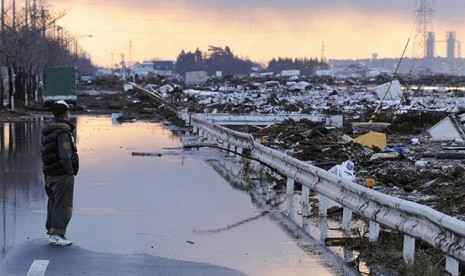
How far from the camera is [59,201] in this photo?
9695mm

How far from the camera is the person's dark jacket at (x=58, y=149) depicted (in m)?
9.55

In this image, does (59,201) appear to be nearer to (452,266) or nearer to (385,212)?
(385,212)

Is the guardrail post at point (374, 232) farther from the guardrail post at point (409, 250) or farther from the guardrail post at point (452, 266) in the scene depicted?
the guardrail post at point (452, 266)

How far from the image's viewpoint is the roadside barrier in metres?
7.43

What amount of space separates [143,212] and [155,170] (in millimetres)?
5926

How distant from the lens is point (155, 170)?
18156 mm

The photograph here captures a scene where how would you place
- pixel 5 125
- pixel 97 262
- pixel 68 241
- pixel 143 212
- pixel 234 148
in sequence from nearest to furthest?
pixel 97 262
pixel 68 241
pixel 143 212
pixel 234 148
pixel 5 125

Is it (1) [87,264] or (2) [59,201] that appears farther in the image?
(2) [59,201]

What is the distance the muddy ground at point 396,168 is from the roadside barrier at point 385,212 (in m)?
0.26

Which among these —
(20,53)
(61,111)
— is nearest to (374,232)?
(61,111)

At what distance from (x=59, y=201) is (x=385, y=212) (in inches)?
157

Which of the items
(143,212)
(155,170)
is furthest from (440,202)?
(155,170)

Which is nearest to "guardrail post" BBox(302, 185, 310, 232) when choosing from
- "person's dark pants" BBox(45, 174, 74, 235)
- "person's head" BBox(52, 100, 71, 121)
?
"person's dark pants" BBox(45, 174, 74, 235)

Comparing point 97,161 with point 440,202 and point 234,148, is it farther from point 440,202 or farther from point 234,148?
point 440,202
